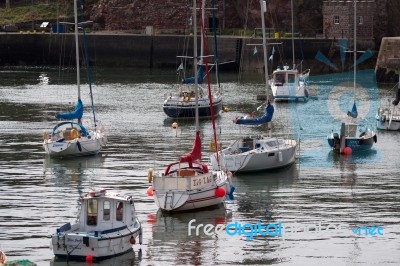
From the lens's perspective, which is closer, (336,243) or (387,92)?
(336,243)

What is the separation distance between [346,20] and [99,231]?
5831cm

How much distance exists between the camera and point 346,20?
89750 millimetres

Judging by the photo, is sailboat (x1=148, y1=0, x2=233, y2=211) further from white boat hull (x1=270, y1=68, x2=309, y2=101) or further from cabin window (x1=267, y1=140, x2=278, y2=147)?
white boat hull (x1=270, y1=68, x2=309, y2=101)

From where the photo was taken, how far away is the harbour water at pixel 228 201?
34.9 meters

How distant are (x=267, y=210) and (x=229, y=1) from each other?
5973cm

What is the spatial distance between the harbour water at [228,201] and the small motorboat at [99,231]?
0.33 meters

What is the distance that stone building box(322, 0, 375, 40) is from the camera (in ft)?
294

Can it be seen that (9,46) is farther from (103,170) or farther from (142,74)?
(103,170)

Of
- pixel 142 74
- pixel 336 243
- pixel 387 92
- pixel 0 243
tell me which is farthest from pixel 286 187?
pixel 142 74

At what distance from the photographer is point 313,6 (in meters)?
95.6

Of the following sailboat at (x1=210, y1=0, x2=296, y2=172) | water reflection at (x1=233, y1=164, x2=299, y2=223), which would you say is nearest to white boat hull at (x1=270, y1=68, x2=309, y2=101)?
water reflection at (x1=233, y1=164, x2=299, y2=223)

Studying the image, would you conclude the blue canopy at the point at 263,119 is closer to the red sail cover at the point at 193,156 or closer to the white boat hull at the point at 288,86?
the red sail cover at the point at 193,156

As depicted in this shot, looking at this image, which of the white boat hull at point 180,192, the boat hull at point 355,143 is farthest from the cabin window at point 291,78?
the white boat hull at point 180,192

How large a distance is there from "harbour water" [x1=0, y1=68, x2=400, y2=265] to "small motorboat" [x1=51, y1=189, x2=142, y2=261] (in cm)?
33
